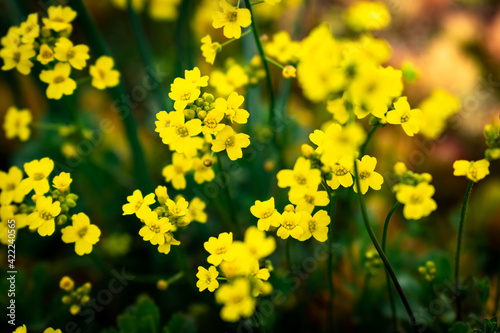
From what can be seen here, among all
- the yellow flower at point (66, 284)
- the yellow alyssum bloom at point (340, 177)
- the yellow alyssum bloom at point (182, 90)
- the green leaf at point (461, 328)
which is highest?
the yellow alyssum bloom at point (182, 90)

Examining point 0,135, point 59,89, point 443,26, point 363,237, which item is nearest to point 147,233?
point 59,89

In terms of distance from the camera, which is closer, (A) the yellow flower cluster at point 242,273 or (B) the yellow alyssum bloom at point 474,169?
(A) the yellow flower cluster at point 242,273

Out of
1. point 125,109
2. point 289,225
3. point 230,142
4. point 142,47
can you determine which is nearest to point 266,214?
point 289,225

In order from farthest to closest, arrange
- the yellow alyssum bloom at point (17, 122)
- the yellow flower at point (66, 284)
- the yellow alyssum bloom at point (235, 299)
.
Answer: the yellow alyssum bloom at point (17, 122) < the yellow flower at point (66, 284) < the yellow alyssum bloom at point (235, 299)

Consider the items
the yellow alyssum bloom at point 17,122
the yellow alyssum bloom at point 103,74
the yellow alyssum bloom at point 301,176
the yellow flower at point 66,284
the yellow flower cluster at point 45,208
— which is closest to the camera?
the yellow alyssum bloom at point 301,176

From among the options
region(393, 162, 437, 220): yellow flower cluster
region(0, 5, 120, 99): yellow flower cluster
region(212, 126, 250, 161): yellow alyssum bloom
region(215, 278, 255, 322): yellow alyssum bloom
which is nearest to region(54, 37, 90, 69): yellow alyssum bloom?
region(0, 5, 120, 99): yellow flower cluster

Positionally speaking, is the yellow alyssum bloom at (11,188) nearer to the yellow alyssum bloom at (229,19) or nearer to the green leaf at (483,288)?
the yellow alyssum bloom at (229,19)

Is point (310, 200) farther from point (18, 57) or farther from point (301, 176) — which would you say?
point (18, 57)

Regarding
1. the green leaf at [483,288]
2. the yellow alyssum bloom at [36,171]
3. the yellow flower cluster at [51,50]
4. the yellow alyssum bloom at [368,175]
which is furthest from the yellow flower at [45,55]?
the green leaf at [483,288]
